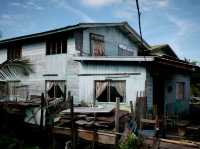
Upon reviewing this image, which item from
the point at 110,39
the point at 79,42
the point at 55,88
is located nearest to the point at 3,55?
the point at 55,88

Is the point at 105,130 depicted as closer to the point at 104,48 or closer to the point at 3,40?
the point at 104,48

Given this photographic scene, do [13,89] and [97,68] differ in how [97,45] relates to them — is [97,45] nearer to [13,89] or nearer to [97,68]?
[97,68]

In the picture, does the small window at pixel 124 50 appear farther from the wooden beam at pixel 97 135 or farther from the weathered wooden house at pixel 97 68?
the wooden beam at pixel 97 135

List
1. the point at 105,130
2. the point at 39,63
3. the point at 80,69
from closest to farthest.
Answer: the point at 105,130
the point at 80,69
the point at 39,63

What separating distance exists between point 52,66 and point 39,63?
1467mm

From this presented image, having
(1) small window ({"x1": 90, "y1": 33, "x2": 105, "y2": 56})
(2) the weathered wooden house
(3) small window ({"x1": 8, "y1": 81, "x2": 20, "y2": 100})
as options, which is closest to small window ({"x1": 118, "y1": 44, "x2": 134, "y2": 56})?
(2) the weathered wooden house

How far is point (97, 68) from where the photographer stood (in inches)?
593

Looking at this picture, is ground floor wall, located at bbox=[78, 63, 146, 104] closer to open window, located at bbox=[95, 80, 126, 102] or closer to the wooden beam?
open window, located at bbox=[95, 80, 126, 102]

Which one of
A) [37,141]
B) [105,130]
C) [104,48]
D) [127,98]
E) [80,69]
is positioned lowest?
[37,141]

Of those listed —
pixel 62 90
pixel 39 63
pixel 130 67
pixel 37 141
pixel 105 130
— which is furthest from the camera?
pixel 39 63

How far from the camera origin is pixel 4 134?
40.8ft

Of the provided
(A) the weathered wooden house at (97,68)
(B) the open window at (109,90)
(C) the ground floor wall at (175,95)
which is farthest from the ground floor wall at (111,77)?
(C) the ground floor wall at (175,95)

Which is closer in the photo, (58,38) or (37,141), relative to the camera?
(37,141)

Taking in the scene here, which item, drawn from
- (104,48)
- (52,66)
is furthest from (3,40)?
(104,48)
